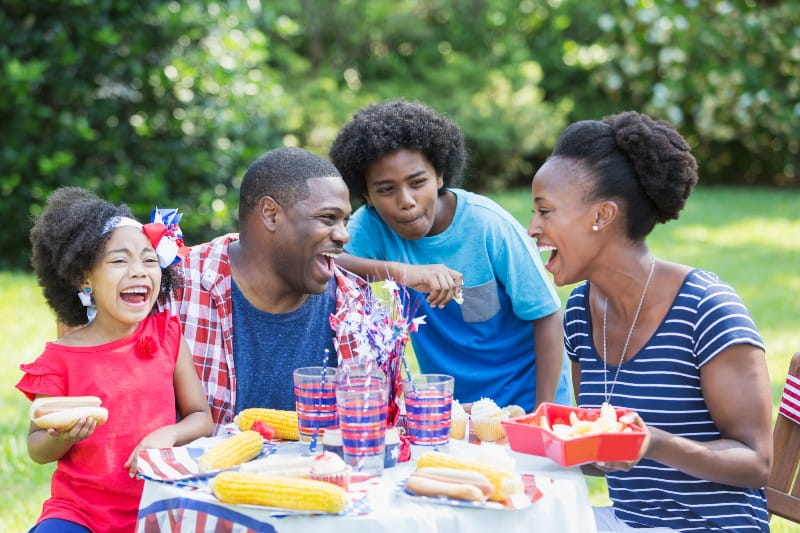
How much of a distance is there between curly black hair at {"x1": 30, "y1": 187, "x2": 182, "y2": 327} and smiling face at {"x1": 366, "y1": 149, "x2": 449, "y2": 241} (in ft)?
3.36

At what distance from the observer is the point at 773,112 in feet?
56.9

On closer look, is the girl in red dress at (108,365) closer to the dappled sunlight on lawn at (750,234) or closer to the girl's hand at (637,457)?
the girl's hand at (637,457)

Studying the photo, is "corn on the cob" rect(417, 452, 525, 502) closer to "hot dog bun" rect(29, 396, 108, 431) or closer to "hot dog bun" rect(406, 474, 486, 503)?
"hot dog bun" rect(406, 474, 486, 503)

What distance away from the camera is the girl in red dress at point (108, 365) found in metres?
3.09

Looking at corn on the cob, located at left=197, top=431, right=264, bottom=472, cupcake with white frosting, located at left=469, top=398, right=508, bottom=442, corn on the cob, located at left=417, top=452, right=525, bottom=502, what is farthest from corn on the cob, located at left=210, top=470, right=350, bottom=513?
cupcake with white frosting, located at left=469, top=398, right=508, bottom=442

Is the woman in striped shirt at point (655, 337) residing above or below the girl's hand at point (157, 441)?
above

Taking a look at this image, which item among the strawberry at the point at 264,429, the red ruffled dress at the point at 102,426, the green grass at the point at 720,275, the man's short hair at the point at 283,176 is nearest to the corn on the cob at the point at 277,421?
the strawberry at the point at 264,429

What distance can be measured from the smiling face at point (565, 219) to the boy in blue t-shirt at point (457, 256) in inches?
29.0

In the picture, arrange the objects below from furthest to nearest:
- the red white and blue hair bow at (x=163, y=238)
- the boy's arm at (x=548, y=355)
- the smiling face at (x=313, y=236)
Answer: the boy's arm at (x=548, y=355) < the smiling face at (x=313, y=236) < the red white and blue hair bow at (x=163, y=238)

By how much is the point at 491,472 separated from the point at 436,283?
1.17 meters

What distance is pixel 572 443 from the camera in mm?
2533

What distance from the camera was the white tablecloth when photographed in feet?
7.72

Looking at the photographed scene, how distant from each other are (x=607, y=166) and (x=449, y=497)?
1352 millimetres

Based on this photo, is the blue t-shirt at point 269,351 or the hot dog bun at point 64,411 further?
the blue t-shirt at point 269,351
